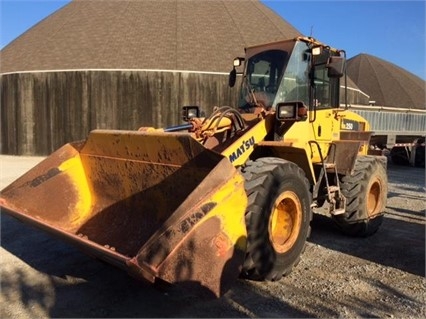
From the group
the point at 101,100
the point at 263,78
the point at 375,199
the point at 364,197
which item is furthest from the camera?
the point at 101,100

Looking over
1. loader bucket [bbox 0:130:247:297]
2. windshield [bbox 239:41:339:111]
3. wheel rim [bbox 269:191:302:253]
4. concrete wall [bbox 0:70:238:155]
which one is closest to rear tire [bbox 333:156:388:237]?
windshield [bbox 239:41:339:111]

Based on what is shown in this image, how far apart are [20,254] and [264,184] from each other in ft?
11.6

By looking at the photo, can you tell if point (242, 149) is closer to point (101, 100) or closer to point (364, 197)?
point (364, 197)

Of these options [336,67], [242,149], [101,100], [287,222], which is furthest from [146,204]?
[101,100]

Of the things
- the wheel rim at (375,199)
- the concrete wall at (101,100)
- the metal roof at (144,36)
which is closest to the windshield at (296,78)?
the wheel rim at (375,199)

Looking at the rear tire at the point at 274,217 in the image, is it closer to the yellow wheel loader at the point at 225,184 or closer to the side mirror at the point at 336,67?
the yellow wheel loader at the point at 225,184

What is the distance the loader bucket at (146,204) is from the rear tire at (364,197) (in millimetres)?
2880

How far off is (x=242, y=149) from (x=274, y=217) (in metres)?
0.84

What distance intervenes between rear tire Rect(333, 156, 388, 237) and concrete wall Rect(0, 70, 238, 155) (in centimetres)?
1686

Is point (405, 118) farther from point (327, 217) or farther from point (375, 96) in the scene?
point (375, 96)

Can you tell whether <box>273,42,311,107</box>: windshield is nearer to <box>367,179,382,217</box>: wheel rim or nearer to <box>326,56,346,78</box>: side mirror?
<box>326,56,346,78</box>: side mirror

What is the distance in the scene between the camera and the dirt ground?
4.17 metres

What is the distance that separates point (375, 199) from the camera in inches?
287

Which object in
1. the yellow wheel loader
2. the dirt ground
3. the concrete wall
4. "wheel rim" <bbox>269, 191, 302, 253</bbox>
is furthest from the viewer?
the concrete wall
